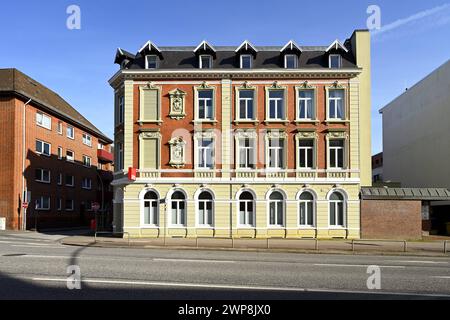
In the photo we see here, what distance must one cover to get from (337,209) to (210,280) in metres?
20.7

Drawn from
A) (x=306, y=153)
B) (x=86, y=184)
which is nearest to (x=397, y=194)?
(x=306, y=153)

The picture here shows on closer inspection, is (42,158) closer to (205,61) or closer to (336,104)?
(205,61)

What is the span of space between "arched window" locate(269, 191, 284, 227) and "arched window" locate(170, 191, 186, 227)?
548 centimetres

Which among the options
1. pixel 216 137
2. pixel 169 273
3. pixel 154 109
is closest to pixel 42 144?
pixel 154 109

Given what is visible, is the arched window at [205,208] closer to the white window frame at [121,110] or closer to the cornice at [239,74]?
the white window frame at [121,110]

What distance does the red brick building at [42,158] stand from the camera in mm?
40062

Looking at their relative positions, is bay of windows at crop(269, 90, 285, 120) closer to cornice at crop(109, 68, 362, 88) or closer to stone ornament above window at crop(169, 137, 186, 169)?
cornice at crop(109, 68, 362, 88)

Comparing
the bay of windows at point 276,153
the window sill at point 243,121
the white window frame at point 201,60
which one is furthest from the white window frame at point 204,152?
the white window frame at point 201,60

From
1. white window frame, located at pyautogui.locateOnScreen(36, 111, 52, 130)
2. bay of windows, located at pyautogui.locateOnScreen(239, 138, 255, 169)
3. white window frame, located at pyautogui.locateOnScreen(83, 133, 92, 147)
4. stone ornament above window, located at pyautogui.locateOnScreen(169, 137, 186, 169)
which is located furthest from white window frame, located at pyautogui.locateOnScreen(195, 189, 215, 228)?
white window frame, located at pyautogui.locateOnScreen(83, 133, 92, 147)

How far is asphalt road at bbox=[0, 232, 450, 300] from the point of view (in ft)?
32.5

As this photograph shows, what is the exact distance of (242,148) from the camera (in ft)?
103

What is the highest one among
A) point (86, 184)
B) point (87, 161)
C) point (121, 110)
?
point (121, 110)
